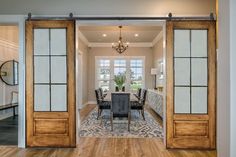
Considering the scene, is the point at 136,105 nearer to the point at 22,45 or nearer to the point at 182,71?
the point at 182,71

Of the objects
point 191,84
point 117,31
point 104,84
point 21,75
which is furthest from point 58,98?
point 104,84

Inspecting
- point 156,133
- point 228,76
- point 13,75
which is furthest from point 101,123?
point 228,76

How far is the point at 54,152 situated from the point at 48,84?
128 cm

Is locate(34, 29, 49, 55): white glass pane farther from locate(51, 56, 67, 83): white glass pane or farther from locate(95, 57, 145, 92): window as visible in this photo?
locate(95, 57, 145, 92): window

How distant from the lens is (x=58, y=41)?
4.42 m

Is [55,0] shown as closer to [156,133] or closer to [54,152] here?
[54,152]

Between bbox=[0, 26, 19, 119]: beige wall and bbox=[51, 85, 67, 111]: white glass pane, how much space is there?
13.2 ft

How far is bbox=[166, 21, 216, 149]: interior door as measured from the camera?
14.2ft

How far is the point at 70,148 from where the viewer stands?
14.3ft

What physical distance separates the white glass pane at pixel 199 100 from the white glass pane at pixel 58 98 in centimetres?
249

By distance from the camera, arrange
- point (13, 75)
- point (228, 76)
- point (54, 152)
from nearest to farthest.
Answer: point (228, 76) → point (54, 152) → point (13, 75)

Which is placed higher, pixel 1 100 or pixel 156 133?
pixel 1 100
